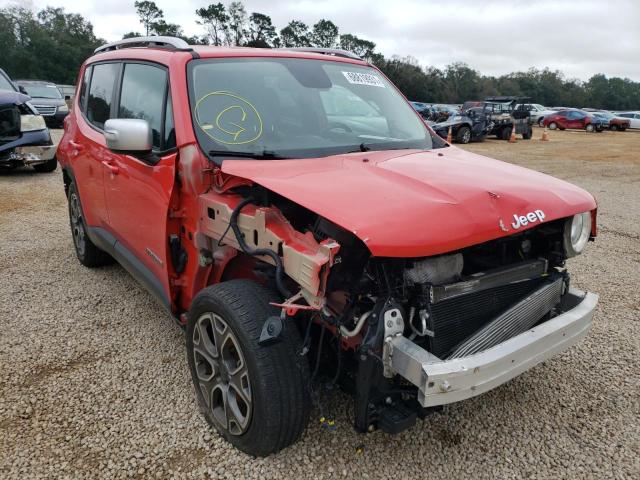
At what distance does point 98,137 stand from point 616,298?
451 cm

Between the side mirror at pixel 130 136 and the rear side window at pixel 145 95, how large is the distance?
0.71 feet

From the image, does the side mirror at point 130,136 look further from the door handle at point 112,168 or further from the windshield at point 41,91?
the windshield at point 41,91

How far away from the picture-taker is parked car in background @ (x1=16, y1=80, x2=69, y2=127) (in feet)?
59.6

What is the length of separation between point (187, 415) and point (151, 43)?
2.57 m

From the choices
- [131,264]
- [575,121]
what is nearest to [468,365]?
[131,264]

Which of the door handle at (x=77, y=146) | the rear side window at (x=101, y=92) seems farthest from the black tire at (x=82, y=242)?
the rear side window at (x=101, y=92)

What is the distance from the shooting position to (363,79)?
A: 3.58m

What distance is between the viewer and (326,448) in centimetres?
245

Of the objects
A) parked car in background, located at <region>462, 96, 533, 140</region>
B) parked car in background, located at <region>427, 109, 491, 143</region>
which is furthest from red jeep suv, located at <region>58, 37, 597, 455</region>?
parked car in background, located at <region>462, 96, 533, 140</region>

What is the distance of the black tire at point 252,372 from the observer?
2.09 m

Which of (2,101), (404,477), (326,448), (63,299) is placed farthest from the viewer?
(2,101)

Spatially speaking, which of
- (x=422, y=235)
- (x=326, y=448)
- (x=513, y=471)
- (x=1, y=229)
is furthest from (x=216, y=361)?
(x=1, y=229)

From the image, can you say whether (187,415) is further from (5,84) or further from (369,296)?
(5,84)

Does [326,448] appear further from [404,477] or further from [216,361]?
[216,361]
